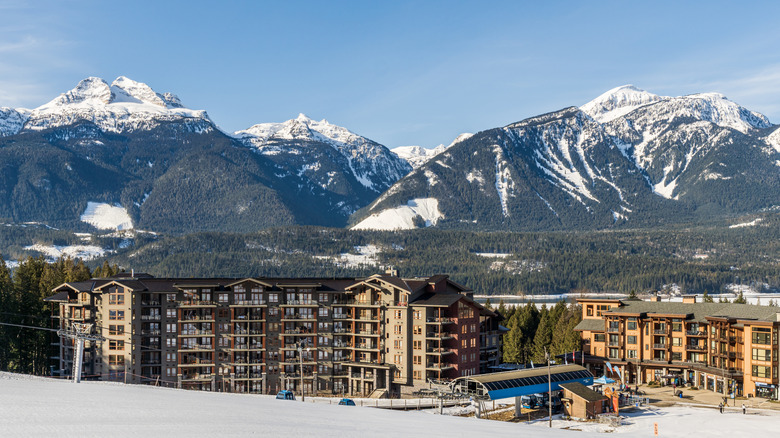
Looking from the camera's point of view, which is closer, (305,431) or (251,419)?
(305,431)

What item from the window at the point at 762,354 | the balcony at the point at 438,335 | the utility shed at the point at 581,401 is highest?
the balcony at the point at 438,335

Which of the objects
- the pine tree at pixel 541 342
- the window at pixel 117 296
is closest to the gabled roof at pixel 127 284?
the window at pixel 117 296

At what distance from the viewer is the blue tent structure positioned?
94.8 metres

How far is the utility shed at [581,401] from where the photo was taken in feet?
310

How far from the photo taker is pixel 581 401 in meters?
94.8

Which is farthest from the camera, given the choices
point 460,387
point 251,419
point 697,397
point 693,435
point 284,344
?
point 284,344

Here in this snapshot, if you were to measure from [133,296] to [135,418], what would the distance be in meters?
90.2

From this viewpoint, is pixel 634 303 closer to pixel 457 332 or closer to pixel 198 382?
pixel 457 332

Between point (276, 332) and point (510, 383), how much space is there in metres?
40.3

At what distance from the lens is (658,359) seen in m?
127

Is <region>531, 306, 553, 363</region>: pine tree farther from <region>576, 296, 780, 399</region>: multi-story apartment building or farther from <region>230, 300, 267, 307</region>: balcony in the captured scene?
<region>230, 300, 267, 307</region>: balcony

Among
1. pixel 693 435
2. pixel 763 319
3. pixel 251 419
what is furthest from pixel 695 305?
pixel 251 419

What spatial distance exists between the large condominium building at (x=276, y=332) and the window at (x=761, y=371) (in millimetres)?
39717

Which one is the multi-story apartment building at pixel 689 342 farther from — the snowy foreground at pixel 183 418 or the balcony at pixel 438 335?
the snowy foreground at pixel 183 418
